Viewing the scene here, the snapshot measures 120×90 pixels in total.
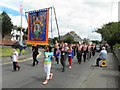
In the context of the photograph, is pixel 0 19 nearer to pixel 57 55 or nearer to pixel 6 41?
pixel 6 41

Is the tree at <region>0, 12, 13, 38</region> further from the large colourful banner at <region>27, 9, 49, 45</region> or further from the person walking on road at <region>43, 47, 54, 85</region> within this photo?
the person walking on road at <region>43, 47, 54, 85</region>

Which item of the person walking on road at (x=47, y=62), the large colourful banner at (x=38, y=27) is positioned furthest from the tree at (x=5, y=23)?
the person walking on road at (x=47, y=62)

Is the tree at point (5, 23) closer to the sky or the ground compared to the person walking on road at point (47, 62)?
closer to the sky

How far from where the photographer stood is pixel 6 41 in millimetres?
83500

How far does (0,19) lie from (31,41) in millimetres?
44106

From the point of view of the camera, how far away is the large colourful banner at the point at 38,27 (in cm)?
2966

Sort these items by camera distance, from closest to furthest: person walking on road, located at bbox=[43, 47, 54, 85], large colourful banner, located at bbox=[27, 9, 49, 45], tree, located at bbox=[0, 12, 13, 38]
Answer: person walking on road, located at bbox=[43, 47, 54, 85] < large colourful banner, located at bbox=[27, 9, 49, 45] < tree, located at bbox=[0, 12, 13, 38]

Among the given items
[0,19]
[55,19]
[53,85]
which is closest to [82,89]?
[53,85]

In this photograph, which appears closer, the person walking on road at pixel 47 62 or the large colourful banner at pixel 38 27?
the person walking on road at pixel 47 62

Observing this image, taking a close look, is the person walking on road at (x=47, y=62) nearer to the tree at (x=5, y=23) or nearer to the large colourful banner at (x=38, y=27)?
the large colourful banner at (x=38, y=27)

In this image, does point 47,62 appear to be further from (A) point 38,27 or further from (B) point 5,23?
(B) point 5,23

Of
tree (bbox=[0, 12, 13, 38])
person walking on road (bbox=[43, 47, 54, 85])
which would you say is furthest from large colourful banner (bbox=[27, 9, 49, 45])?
tree (bbox=[0, 12, 13, 38])

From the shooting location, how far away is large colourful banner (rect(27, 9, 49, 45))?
29.7 metres

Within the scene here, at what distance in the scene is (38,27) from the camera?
3025cm
